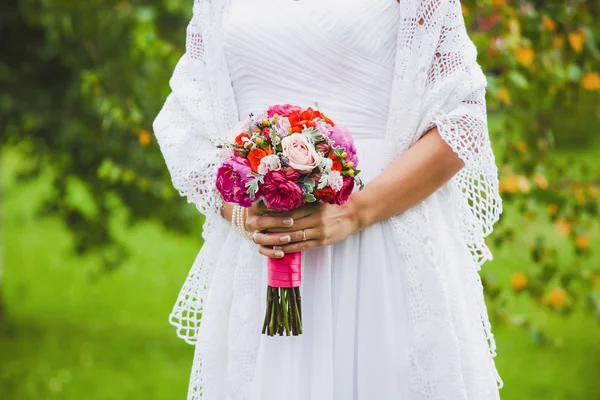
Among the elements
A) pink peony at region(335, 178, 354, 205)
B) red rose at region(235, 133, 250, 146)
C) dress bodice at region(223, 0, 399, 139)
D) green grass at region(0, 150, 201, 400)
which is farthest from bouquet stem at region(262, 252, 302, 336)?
green grass at region(0, 150, 201, 400)

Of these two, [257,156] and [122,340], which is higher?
[122,340]

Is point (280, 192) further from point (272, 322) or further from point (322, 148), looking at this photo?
point (272, 322)

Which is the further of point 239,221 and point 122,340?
point 122,340

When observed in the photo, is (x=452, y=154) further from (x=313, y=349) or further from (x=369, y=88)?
(x=313, y=349)

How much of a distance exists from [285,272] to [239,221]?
0.22m

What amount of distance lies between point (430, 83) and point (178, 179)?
79cm

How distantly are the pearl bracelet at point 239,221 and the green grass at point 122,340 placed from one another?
6.79 feet

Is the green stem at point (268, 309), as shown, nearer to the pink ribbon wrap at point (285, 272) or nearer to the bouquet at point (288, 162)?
the pink ribbon wrap at point (285, 272)

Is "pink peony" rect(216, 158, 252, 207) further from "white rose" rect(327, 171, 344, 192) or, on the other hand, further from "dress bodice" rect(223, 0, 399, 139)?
"dress bodice" rect(223, 0, 399, 139)

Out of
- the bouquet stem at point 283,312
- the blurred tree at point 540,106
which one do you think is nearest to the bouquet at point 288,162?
the bouquet stem at point 283,312

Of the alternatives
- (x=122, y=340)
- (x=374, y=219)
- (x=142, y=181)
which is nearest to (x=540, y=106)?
(x=374, y=219)

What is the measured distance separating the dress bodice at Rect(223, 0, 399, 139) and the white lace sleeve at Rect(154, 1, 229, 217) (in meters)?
0.18

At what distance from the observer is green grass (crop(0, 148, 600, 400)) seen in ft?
20.1

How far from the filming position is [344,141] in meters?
2.03
